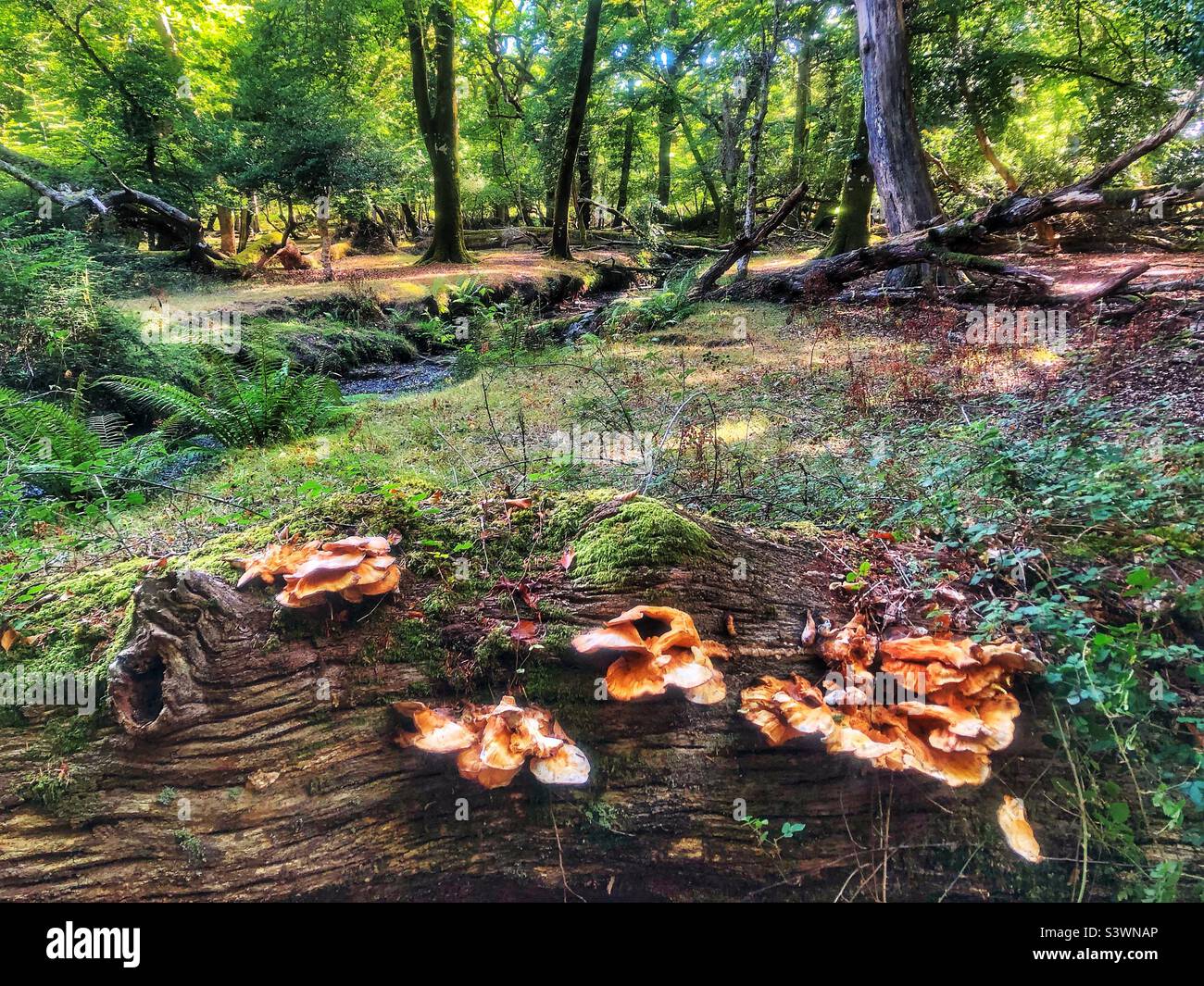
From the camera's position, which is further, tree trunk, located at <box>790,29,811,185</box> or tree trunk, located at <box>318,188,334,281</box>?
tree trunk, located at <box>790,29,811,185</box>

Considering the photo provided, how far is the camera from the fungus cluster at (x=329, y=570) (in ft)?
5.74

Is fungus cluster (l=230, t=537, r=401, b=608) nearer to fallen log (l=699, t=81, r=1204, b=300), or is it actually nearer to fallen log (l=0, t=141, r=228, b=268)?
fallen log (l=699, t=81, r=1204, b=300)

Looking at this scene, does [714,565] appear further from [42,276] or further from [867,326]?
[42,276]

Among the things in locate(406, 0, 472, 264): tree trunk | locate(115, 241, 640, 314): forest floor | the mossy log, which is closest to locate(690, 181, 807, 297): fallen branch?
locate(115, 241, 640, 314): forest floor

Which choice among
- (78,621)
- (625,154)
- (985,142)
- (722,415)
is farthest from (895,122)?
(625,154)

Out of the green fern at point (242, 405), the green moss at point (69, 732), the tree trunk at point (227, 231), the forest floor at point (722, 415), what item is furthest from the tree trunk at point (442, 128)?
the green moss at point (69, 732)

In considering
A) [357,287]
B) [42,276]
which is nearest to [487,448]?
[42,276]

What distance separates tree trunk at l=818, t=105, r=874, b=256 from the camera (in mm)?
13797

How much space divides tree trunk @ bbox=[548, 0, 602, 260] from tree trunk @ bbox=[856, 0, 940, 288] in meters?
7.97

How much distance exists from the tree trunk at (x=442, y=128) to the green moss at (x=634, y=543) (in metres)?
18.2

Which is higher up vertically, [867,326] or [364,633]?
[867,326]

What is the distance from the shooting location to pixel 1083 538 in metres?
2.37

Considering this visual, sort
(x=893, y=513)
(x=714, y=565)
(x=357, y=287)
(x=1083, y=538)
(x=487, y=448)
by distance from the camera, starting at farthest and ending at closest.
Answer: (x=357, y=287)
(x=487, y=448)
(x=893, y=513)
(x=1083, y=538)
(x=714, y=565)
